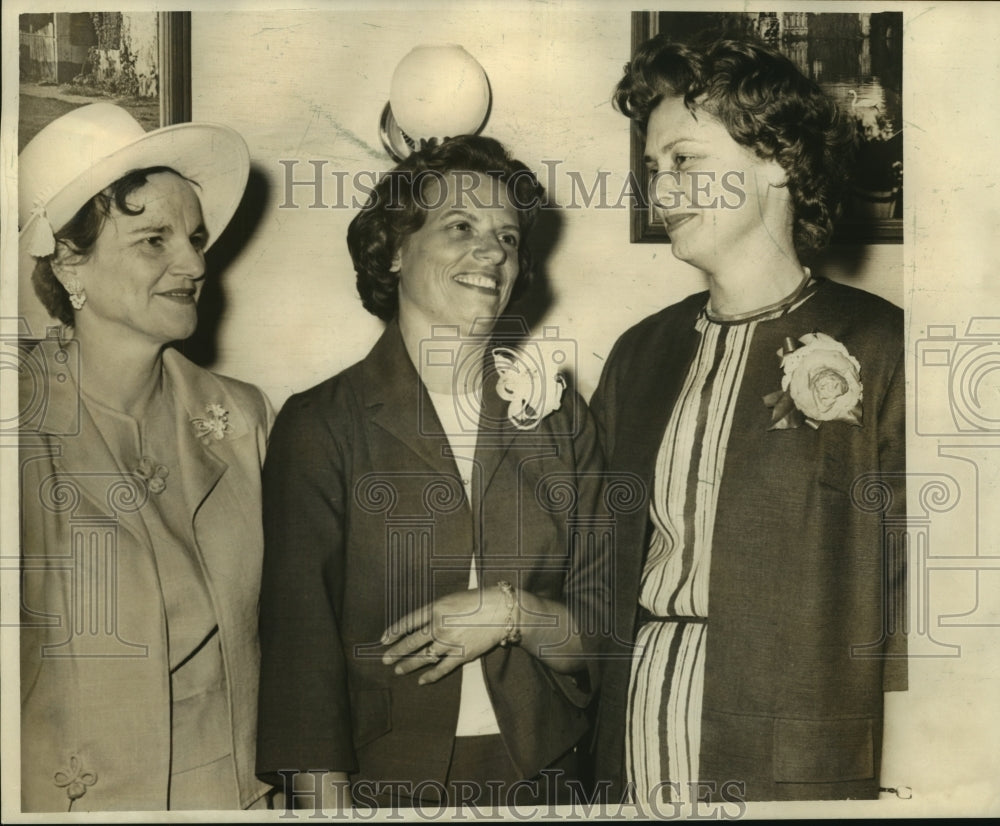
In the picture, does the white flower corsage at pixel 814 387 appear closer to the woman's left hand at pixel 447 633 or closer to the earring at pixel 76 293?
the woman's left hand at pixel 447 633

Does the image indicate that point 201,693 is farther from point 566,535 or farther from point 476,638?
point 566,535

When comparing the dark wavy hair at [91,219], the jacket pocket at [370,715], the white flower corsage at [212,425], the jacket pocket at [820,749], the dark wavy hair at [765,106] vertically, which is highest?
the dark wavy hair at [765,106]

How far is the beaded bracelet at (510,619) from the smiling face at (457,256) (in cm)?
50

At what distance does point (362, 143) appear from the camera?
87.1 inches

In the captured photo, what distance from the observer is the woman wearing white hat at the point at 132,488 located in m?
2.15

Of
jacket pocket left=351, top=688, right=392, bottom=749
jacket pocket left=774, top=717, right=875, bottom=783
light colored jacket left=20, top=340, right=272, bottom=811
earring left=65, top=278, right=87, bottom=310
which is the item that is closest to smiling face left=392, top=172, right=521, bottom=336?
light colored jacket left=20, top=340, right=272, bottom=811

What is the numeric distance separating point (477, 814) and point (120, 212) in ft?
4.45

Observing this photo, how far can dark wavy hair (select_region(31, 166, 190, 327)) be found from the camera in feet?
7.07

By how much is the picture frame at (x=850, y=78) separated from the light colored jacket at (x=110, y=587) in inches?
36.7

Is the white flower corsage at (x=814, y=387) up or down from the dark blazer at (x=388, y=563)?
up

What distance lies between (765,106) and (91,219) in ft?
4.34

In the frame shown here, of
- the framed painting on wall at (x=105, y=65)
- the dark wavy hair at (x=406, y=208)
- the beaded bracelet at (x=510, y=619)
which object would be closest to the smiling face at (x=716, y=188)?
the dark wavy hair at (x=406, y=208)

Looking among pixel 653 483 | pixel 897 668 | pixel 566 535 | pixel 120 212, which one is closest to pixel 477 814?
pixel 566 535

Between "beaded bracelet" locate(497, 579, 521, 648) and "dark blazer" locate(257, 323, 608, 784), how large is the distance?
0.05 feet
